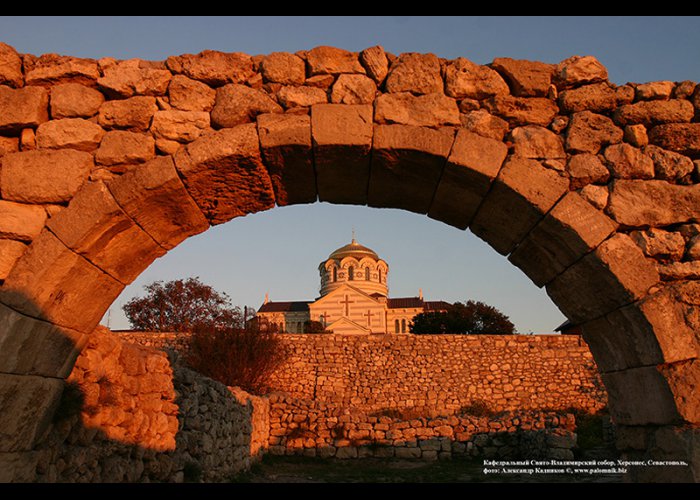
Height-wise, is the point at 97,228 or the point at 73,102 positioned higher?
A: the point at 73,102

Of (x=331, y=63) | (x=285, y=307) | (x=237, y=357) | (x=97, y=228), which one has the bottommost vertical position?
(x=97, y=228)

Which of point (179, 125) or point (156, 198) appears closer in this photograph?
point (156, 198)

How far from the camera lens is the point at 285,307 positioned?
61000mm

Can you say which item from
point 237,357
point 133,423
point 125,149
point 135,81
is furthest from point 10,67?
point 237,357

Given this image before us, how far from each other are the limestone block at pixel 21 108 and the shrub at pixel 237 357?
15282mm

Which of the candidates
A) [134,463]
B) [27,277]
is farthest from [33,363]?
[134,463]

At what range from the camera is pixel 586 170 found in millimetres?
4176

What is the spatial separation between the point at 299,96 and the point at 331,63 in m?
0.38

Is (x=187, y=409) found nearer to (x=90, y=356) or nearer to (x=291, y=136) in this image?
(x=90, y=356)

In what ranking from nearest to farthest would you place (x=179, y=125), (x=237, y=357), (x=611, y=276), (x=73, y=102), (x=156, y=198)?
(x=611, y=276)
(x=156, y=198)
(x=179, y=125)
(x=73, y=102)
(x=237, y=357)

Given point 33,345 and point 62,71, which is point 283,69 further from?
point 33,345

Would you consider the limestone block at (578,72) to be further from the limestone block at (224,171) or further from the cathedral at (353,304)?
the cathedral at (353,304)

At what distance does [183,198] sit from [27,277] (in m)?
1.16
